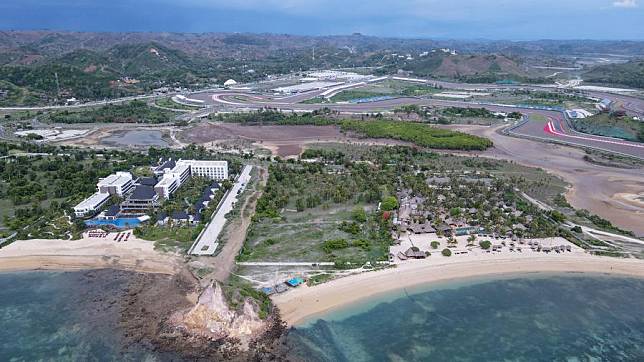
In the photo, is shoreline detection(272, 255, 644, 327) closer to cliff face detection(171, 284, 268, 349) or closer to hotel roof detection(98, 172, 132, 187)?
cliff face detection(171, 284, 268, 349)

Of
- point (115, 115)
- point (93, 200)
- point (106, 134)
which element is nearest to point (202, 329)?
point (93, 200)

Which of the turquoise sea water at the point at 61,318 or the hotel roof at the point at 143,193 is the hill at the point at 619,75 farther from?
the turquoise sea water at the point at 61,318

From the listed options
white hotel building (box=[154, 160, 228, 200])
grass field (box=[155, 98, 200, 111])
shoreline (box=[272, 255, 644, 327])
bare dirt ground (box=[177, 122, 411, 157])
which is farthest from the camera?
grass field (box=[155, 98, 200, 111])

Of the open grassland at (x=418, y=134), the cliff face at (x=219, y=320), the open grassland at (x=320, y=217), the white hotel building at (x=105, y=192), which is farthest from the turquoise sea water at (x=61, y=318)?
the open grassland at (x=418, y=134)

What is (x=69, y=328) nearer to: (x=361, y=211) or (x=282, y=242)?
(x=282, y=242)

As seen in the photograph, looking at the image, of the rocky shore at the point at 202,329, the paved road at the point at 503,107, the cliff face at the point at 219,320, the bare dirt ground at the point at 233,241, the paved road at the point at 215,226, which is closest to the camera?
the rocky shore at the point at 202,329

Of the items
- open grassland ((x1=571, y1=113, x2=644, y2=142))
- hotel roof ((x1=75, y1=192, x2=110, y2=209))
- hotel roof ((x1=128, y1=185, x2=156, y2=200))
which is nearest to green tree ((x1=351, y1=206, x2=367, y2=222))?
hotel roof ((x1=128, y1=185, x2=156, y2=200))
